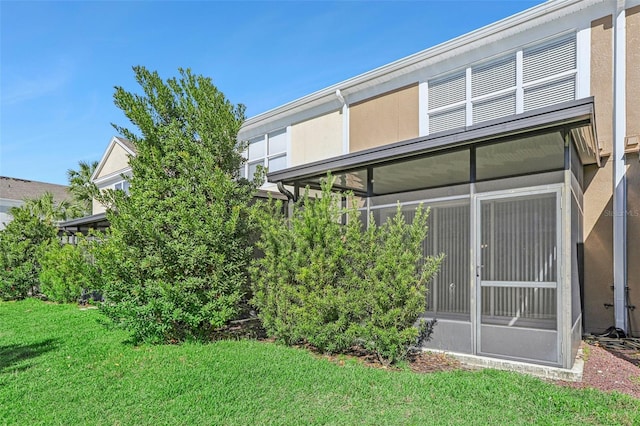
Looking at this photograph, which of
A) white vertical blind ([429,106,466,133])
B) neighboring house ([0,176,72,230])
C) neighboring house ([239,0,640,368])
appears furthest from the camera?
neighboring house ([0,176,72,230])

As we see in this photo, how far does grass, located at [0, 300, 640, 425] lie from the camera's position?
3.96m

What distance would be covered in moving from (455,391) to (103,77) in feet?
42.6

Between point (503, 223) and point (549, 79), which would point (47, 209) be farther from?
point (549, 79)

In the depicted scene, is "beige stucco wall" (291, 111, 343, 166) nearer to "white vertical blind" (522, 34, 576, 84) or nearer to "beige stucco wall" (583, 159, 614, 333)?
"white vertical blind" (522, 34, 576, 84)

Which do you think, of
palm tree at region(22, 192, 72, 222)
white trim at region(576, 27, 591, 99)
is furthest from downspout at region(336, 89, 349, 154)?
palm tree at region(22, 192, 72, 222)

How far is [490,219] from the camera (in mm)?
6184

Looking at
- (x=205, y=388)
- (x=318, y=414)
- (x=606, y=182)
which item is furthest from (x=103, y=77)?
(x=606, y=182)

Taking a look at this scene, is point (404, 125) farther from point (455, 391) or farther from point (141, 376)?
point (141, 376)

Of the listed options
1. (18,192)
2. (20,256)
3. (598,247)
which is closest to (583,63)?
(598,247)

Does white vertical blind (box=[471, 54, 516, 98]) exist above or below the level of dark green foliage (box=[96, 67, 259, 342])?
above

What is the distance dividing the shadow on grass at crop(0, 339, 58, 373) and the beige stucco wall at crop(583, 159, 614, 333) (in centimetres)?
972

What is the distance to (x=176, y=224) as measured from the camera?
7.11 meters

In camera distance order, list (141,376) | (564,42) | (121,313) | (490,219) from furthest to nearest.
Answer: (564,42) < (121,313) < (490,219) < (141,376)

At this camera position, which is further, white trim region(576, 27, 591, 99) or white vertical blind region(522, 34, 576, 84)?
white vertical blind region(522, 34, 576, 84)
